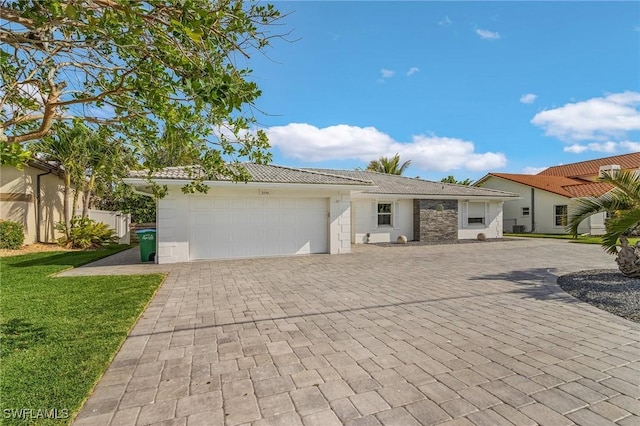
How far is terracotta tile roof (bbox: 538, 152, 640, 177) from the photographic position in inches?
1157

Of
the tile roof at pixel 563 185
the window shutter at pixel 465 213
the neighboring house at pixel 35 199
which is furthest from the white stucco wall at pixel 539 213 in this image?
the neighboring house at pixel 35 199

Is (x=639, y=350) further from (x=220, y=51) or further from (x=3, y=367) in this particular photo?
(x=3, y=367)

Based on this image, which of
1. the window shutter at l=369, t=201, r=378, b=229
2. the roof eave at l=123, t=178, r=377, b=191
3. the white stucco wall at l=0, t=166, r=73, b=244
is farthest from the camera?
the window shutter at l=369, t=201, r=378, b=229

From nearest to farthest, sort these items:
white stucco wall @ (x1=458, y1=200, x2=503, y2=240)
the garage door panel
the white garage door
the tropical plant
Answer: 1. the garage door panel
2. the white garage door
3. white stucco wall @ (x1=458, y1=200, x2=503, y2=240)
4. the tropical plant

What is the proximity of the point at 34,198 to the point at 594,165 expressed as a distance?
4507 cm

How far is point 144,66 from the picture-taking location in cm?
336

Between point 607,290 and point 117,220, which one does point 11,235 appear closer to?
point 117,220

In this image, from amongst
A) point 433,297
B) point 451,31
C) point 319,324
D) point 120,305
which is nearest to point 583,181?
point 451,31

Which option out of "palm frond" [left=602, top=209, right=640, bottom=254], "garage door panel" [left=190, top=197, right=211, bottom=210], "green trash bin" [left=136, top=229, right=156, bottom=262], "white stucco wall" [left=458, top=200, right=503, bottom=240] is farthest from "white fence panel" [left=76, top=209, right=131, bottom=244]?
"palm frond" [left=602, top=209, right=640, bottom=254]

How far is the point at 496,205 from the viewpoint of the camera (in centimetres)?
2044

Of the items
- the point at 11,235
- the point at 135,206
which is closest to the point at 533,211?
the point at 135,206

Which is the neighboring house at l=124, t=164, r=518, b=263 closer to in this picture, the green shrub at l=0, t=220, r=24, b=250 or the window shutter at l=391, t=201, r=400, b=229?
the window shutter at l=391, t=201, r=400, b=229

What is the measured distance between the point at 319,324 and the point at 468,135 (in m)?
23.3

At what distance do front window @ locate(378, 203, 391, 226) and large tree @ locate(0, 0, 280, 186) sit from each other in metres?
13.8
